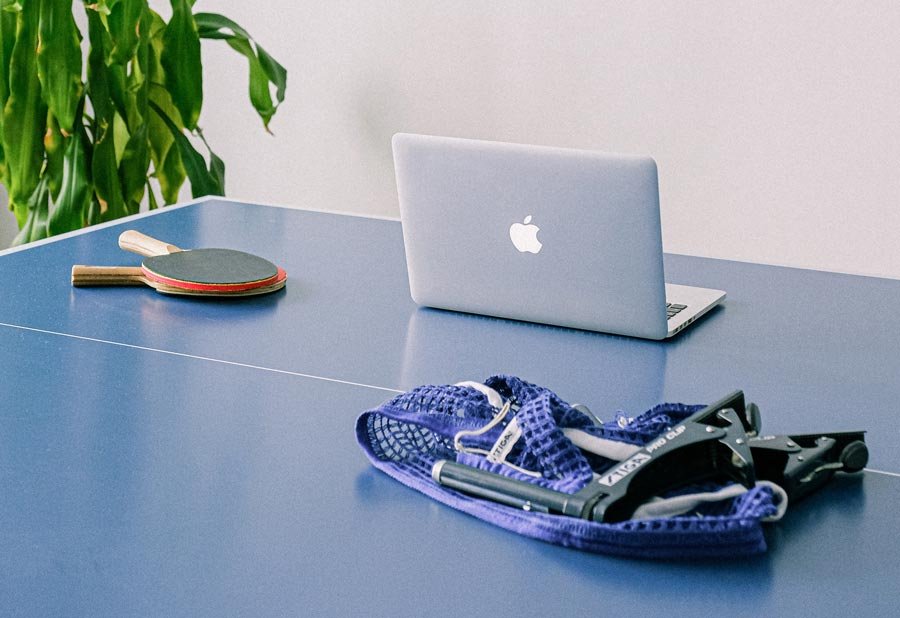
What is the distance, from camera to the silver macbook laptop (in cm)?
156

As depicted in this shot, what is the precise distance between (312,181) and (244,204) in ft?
5.75

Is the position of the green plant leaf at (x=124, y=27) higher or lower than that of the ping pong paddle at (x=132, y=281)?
higher

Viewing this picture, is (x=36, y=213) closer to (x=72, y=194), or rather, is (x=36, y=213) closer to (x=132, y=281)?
(x=72, y=194)

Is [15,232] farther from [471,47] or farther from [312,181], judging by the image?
[471,47]

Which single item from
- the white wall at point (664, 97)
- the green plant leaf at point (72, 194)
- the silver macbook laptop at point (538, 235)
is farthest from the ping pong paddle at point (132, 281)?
the white wall at point (664, 97)

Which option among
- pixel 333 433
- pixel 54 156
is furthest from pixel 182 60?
pixel 333 433

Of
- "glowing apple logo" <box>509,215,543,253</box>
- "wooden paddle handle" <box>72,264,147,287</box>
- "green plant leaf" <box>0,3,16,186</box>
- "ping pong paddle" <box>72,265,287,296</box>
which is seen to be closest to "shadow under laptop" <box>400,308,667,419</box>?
"glowing apple logo" <box>509,215,543,253</box>

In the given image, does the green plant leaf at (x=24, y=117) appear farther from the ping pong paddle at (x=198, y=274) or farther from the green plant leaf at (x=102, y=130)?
the ping pong paddle at (x=198, y=274)

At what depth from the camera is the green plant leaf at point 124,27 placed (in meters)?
3.14

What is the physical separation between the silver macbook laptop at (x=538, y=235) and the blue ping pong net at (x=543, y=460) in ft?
1.31

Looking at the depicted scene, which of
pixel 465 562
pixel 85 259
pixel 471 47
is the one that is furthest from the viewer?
pixel 471 47

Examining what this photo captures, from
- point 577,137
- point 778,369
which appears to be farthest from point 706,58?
point 778,369

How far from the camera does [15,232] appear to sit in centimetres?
464

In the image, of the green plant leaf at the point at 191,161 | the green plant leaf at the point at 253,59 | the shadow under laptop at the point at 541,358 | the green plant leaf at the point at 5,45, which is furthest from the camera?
the green plant leaf at the point at 253,59
